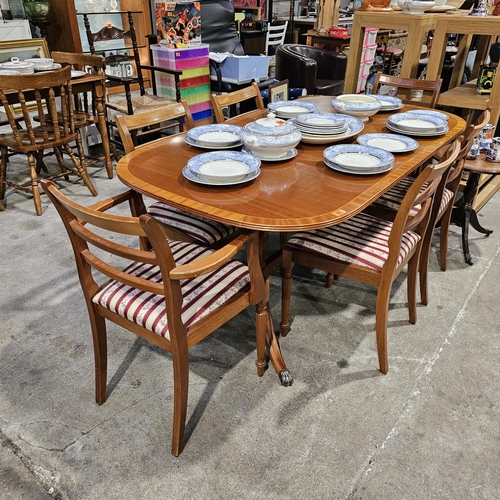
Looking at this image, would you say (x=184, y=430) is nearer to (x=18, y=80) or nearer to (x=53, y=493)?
(x=53, y=493)

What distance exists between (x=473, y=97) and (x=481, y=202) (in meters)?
→ 0.73

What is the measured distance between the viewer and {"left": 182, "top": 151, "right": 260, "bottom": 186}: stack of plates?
4.58 ft

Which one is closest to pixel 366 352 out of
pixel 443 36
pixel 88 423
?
pixel 88 423

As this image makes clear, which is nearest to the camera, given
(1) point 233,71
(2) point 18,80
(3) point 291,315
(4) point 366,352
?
(4) point 366,352

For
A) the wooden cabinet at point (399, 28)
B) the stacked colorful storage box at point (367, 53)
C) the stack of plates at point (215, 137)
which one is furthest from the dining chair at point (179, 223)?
the stacked colorful storage box at point (367, 53)

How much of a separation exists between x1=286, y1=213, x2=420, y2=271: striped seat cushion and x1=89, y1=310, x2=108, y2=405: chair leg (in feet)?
2.40

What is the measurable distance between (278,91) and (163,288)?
5.92ft

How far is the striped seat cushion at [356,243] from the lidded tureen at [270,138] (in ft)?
1.09

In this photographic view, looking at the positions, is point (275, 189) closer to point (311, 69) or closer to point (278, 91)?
point (278, 91)

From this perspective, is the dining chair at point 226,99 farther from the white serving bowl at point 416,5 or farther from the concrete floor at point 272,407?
the white serving bowl at point 416,5

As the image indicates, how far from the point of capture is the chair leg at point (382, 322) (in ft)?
5.09

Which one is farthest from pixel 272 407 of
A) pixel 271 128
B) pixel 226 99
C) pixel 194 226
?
pixel 226 99

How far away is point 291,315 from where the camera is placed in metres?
2.00

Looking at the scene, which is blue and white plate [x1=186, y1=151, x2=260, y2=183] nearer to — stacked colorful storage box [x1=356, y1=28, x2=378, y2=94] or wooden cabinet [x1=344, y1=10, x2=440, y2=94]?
wooden cabinet [x1=344, y1=10, x2=440, y2=94]
